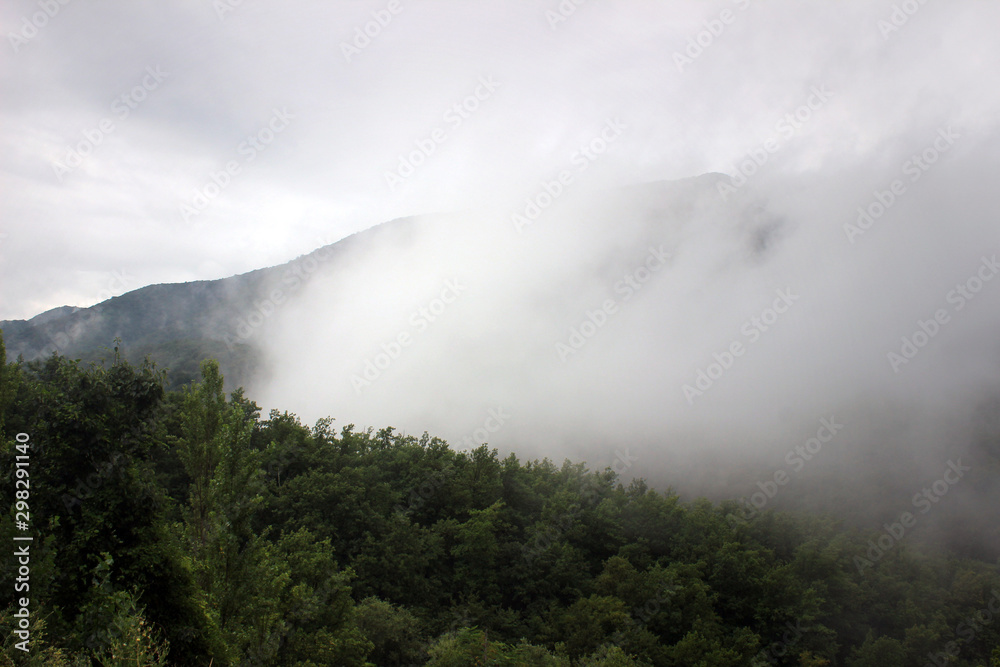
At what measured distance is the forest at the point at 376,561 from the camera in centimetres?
1691

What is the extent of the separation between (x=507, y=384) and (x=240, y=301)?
94.6 m

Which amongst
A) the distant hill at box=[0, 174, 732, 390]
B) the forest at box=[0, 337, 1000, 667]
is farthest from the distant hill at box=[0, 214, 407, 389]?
the forest at box=[0, 337, 1000, 667]

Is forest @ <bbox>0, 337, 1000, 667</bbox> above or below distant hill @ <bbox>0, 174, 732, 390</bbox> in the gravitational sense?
below

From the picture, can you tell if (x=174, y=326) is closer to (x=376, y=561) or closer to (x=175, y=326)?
(x=175, y=326)

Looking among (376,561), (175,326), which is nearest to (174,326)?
(175,326)

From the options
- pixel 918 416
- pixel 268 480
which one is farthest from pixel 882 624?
pixel 918 416

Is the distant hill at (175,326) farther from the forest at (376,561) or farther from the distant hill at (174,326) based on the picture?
the forest at (376,561)

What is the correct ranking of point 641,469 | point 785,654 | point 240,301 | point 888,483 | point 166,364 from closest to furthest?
point 785,654 < point 888,483 < point 641,469 < point 166,364 < point 240,301

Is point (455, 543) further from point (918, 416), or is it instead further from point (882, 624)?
point (918, 416)

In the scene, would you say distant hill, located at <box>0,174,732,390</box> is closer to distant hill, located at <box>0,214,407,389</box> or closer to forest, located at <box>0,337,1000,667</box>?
distant hill, located at <box>0,214,407,389</box>

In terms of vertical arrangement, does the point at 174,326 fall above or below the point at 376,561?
above

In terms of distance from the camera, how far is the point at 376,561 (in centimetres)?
4322

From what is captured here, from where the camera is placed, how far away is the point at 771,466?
399 feet

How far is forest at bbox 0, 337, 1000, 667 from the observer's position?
1691cm
